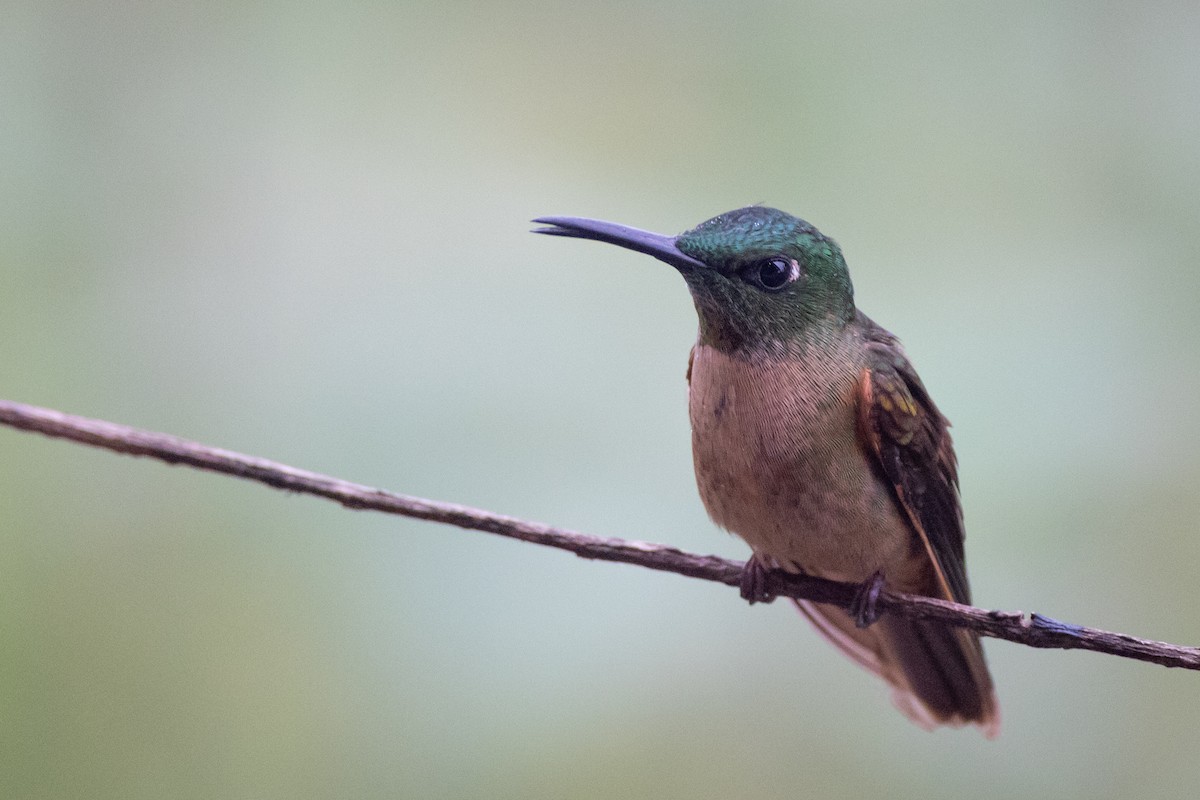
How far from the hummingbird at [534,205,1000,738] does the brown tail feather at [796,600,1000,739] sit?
281 mm

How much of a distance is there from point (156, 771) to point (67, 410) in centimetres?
96

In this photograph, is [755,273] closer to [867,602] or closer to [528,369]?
[867,602]

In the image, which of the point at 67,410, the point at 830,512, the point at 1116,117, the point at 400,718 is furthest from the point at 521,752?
the point at 1116,117

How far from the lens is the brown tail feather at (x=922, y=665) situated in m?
2.27

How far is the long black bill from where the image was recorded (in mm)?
1682

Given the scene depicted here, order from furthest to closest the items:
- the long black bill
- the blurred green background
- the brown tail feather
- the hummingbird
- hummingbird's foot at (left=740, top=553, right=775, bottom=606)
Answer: the blurred green background, the brown tail feather, hummingbird's foot at (left=740, top=553, right=775, bottom=606), the hummingbird, the long black bill

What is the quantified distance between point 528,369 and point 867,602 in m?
1.29

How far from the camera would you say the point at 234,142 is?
9.73ft

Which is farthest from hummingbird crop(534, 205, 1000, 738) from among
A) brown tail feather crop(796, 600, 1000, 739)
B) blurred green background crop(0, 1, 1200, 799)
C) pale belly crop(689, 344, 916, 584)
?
blurred green background crop(0, 1, 1200, 799)

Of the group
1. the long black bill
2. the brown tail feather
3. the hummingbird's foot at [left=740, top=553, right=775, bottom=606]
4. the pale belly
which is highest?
the long black bill

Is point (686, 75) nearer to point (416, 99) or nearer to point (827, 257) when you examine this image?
point (416, 99)

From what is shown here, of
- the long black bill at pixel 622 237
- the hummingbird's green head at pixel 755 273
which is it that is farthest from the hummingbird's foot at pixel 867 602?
the long black bill at pixel 622 237

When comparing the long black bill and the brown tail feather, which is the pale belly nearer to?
the long black bill

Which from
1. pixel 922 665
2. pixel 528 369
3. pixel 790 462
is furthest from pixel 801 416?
pixel 528 369
